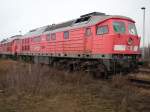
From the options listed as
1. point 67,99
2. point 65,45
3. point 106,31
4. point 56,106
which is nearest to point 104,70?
point 106,31

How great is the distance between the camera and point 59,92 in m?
9.88

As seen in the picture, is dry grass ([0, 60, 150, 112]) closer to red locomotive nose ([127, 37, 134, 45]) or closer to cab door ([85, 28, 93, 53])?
red locomotive nose ([127, 37, 134, 45])

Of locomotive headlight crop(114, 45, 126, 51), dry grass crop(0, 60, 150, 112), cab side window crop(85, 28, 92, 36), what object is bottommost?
dry grass crop(0, 60, 150, 112)

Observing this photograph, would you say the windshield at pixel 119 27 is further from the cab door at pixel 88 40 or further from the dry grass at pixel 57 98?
the dry grass at pixel 57 98

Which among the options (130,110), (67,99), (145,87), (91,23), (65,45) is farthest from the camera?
(65,45)

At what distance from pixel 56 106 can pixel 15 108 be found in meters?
1.12

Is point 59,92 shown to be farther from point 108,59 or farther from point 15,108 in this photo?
point 108,59

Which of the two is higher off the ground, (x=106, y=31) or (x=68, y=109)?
(x=106, y=31)

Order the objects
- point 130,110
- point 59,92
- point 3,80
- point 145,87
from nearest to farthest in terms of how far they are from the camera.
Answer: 1. point 130,110
2. point 59,92
3. point 3,80
4. point 145,87

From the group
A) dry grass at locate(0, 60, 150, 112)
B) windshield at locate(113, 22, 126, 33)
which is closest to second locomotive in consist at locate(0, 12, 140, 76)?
windshield at locate(113, 22, 126, 33)

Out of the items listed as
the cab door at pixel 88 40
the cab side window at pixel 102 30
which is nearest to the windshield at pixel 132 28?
the cab side window at pixel 102 30

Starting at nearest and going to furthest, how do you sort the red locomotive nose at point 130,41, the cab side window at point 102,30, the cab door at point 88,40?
1. the cab side window at point 102,30
2. the red locomotive nose at point 130,41
3. the cab door at point 88,40

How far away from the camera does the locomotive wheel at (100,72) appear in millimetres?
14548

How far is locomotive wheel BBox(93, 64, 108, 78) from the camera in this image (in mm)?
14548
